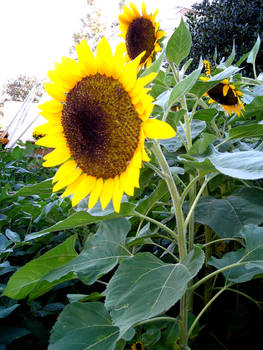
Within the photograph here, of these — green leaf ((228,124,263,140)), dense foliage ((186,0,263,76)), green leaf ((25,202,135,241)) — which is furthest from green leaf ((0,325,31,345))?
dense foliage ((186,0,263,76))

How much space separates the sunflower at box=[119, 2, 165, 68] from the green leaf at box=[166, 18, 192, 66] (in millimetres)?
507

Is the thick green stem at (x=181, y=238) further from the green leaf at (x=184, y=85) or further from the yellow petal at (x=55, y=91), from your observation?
the yellow petal at (x=55, y=91)

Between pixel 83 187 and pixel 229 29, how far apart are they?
3.87m

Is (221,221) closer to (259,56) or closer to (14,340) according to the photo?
(14,340)

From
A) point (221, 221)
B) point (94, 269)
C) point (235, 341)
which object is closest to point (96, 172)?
point (94, 269)

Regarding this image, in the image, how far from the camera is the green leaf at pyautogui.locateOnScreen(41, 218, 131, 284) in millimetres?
749

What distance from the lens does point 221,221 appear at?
839 millimetres

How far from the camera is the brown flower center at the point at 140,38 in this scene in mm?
1486

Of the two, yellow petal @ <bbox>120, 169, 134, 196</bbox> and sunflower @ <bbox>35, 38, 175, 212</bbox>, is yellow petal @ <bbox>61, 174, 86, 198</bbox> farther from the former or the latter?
yellow petal @ <bbox>120, 169, 134, 196</bbox>

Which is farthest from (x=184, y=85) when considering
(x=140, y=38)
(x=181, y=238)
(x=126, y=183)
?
(x=140, y=38)

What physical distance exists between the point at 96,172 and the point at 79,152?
65 mm

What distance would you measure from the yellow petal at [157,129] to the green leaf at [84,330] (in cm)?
39

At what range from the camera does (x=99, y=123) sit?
762mm

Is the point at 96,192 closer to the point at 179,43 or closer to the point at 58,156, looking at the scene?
the point at 58,156
